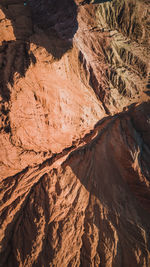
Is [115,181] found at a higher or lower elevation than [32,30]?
lower

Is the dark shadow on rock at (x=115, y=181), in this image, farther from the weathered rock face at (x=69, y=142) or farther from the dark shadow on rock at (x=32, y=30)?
the dark shadow on rock at (x=32, y=30)

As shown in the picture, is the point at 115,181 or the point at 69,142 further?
the point at 115,181

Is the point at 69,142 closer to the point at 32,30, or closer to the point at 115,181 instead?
the point at 115,181

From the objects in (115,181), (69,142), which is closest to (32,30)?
(69,142)

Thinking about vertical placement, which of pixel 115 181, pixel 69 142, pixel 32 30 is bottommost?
pixel 115 181

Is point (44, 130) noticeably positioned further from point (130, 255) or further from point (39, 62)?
point (130, 255)
